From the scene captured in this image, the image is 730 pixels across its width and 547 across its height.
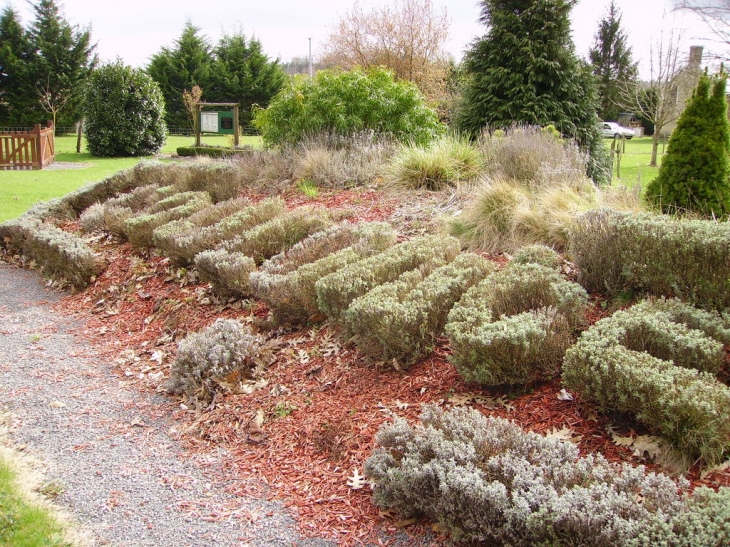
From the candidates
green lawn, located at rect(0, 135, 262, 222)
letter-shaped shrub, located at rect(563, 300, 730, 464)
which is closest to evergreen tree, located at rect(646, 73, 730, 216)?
letter-shaped shrub, located at rect(563, 300, 730, 464)

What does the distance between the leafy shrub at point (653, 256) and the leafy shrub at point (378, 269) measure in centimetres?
108

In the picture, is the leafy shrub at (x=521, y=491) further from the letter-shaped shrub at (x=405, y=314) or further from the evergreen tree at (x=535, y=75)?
the evergreen tree at (x=535, y=75)

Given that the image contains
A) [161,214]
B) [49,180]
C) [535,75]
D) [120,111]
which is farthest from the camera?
[120,111]

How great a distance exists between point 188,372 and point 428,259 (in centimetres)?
207

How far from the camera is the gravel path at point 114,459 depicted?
274 centimetres

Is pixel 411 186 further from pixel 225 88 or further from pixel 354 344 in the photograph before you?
pixel 225 88

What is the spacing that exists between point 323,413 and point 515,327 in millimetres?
1292

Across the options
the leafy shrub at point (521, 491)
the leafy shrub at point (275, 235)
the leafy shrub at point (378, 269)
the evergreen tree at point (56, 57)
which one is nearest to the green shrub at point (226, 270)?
the leafy shrub at point (275, 235)

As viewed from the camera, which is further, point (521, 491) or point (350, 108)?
point (350, 108)

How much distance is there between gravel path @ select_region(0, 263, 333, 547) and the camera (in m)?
2.74

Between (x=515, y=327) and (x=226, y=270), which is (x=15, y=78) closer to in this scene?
(x=226, y=270)

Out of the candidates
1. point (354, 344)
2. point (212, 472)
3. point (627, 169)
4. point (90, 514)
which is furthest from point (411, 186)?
point (627, 169)

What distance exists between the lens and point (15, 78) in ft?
82.6

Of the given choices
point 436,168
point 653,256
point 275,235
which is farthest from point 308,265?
point 436,168
